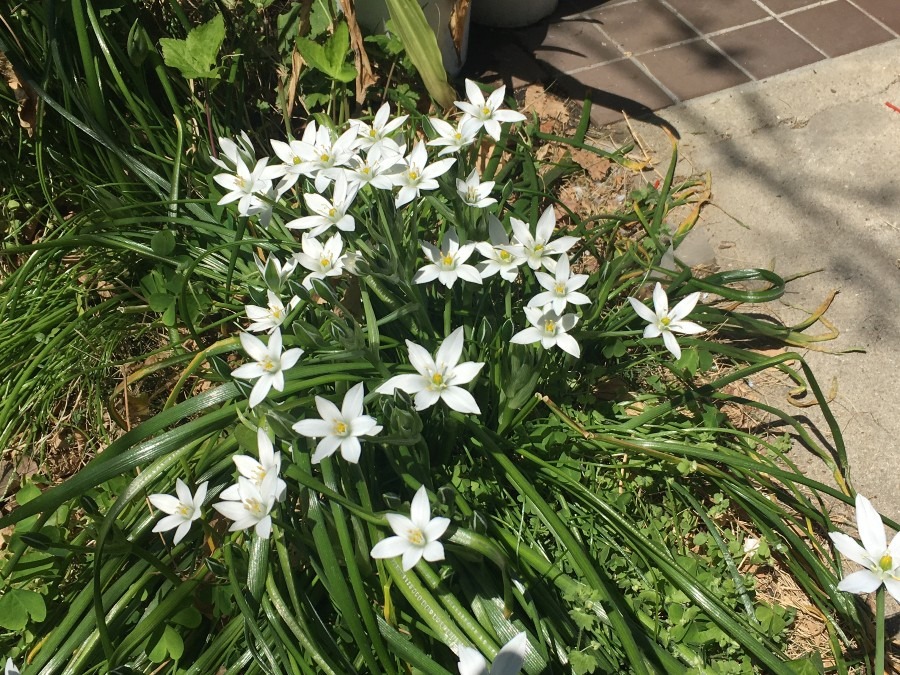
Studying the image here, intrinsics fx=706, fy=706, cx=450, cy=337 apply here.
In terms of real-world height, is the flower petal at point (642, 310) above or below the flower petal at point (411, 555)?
above

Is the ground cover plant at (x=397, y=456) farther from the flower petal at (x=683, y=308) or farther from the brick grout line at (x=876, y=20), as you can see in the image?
the brick grout line at (x=876, y=20)

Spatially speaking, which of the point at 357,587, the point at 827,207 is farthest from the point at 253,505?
the point at 827,207

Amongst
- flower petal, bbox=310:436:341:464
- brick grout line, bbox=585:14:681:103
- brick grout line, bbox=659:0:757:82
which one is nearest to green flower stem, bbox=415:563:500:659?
flower petal, bbox=310:436:341:464

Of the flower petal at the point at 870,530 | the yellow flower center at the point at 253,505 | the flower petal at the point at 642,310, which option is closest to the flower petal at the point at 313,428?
the yellow flower center at the point at 253,505

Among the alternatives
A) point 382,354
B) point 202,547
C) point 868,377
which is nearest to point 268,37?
point 382,354

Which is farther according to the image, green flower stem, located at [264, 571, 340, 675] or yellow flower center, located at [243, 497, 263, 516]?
green flower stem, located at [264, 571, 340, 675]

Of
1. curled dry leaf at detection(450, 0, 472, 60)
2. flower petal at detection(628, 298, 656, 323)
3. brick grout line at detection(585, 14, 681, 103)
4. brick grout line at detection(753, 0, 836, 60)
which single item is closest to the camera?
flower petal at detection(628, 298, 656, 323)

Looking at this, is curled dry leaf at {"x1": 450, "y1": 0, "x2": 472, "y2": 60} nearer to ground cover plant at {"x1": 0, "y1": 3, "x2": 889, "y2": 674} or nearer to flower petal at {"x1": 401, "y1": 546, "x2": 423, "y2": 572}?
ground cover plant at {"x1": 0, "y1": 3, "x2": 889, "y2": 674}
